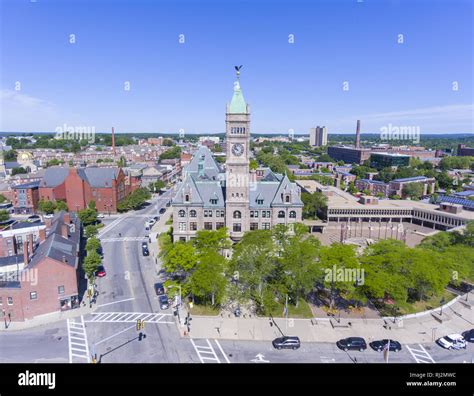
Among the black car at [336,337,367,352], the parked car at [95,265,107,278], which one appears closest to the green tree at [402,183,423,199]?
the black car at [336,337,367,352]

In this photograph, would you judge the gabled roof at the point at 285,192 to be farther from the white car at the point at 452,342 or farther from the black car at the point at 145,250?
the white car at the point at 452,342

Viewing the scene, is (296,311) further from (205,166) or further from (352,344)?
(205,166)

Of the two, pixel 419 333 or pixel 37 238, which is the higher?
pixel 37 238

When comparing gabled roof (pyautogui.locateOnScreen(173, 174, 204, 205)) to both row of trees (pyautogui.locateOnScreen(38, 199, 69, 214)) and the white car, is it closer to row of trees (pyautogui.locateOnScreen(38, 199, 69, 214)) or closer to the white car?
the white car
